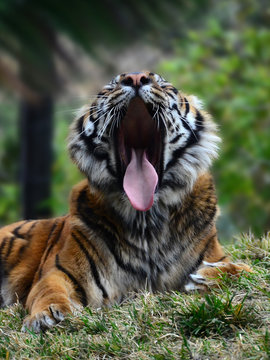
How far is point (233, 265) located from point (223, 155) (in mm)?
6398

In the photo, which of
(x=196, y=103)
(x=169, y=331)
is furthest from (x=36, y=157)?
(x=169, y=331)

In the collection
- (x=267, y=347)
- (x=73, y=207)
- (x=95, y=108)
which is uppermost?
(x=95, y=108)

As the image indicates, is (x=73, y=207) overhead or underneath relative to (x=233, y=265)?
overhead

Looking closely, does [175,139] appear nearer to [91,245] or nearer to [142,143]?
[142,143]

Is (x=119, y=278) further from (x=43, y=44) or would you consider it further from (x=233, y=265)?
(x=43, y=44)

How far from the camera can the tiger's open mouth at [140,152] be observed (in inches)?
153

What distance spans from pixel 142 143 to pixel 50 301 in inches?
48.0

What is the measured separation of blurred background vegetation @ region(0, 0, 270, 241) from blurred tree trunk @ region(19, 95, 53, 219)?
2cm

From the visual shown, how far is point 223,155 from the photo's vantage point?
32.8 ft

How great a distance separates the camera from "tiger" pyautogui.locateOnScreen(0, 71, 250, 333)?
391 centimetres

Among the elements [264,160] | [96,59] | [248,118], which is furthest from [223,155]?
[96,59]

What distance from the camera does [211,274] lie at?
3.77m

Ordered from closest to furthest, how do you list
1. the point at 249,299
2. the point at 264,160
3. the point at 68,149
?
the point at 249,299
the point at 68,149
the point at 264,160

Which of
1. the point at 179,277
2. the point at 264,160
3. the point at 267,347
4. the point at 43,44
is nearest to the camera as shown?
the point at 267,347
